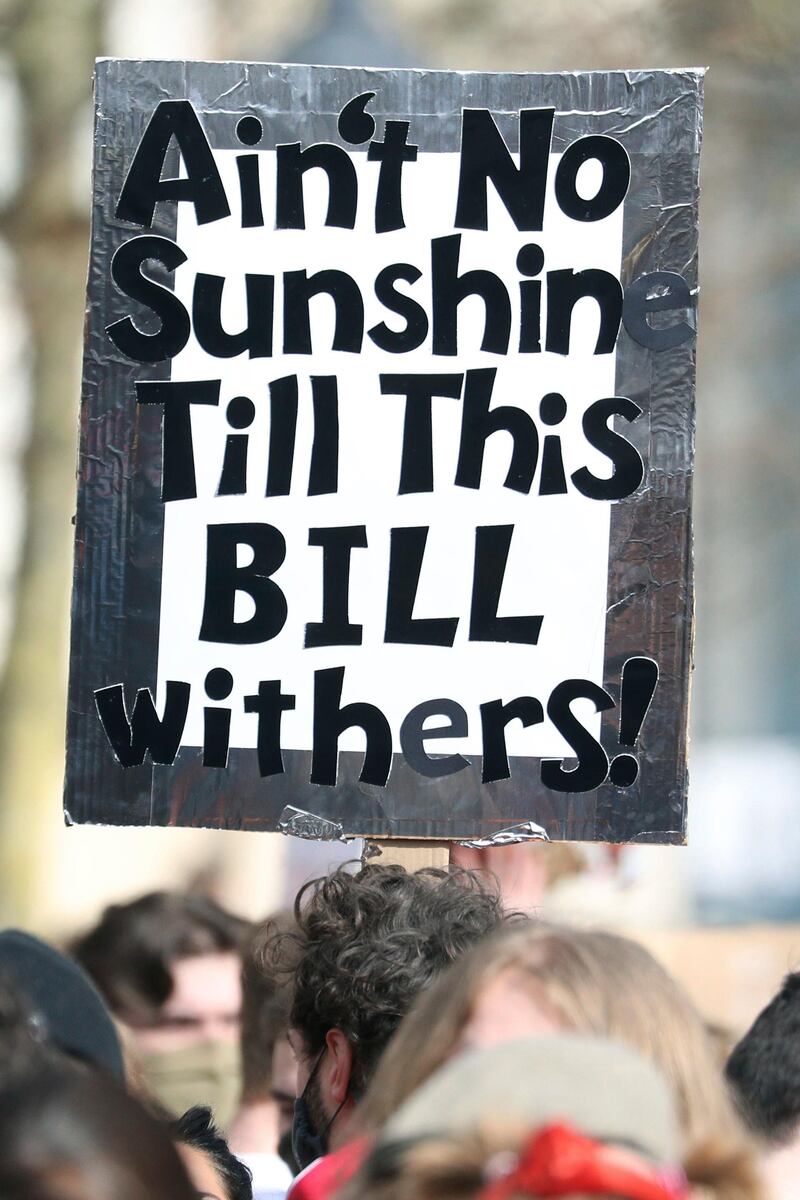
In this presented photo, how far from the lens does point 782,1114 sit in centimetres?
167

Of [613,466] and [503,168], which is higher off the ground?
[503,168]

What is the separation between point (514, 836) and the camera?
6.92 feet

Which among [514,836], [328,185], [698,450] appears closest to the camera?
[514,836]

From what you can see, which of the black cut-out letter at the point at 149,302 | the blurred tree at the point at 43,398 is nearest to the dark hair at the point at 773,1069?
the black cut-out letter at the point at 149,302

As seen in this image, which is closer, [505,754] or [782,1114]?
[782,1114]

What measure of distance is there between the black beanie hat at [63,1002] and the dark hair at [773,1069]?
70cm

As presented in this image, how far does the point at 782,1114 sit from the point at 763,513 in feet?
12.5

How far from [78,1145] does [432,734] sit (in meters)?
1.28

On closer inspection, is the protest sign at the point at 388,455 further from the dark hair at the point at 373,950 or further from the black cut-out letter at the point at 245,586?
the dark hair at the point at 373,950

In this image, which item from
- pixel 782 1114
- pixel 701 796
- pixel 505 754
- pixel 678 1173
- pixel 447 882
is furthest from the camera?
pixel 701 796

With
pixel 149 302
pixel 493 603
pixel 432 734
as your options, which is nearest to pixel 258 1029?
pixel 432 734

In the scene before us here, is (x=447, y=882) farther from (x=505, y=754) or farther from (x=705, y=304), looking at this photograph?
(x=705, y=304)

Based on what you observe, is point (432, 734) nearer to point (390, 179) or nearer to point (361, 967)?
point (361, 967)

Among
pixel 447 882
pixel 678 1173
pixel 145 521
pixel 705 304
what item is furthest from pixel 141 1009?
pixel 705 304
